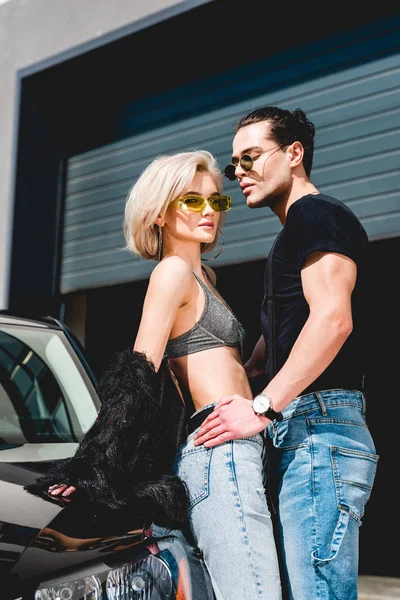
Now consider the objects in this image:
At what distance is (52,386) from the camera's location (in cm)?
365

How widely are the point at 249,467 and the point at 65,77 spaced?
19.9 feet

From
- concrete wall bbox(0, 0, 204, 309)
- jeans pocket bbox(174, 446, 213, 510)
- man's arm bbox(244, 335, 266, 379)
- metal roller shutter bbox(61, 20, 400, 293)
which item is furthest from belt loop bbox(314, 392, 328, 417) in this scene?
concrete wall bbox(0, 0, 204, 309)

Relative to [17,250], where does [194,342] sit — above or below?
below

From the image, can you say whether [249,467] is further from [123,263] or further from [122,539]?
[123,263]

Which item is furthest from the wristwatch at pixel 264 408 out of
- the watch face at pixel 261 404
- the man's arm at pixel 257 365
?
the man's arm at pixel 257 365

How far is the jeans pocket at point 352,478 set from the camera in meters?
1.75

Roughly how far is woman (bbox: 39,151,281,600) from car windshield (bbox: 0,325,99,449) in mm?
837

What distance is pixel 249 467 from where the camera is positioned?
1789 mm

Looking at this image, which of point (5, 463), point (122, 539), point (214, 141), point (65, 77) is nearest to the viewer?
point (122, 539)

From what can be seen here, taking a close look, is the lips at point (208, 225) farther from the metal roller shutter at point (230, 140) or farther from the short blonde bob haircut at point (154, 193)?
the metal roller shutter at point (230, 140)

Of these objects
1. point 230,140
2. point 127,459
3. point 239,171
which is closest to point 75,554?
point 127,459

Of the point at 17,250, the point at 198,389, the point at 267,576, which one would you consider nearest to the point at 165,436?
the point at 198,389

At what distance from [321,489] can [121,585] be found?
539 mm

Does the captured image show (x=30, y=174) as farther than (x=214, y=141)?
Yes
